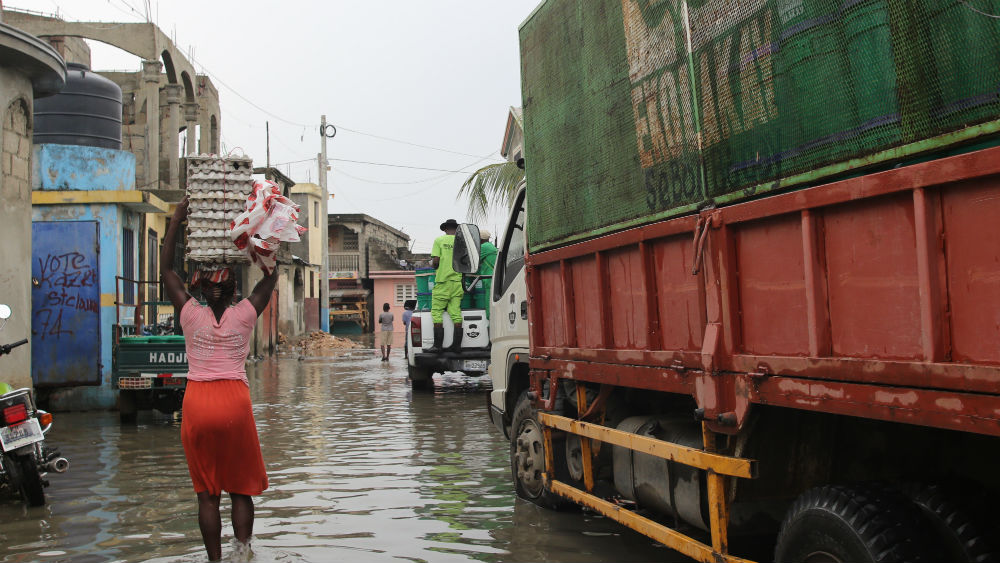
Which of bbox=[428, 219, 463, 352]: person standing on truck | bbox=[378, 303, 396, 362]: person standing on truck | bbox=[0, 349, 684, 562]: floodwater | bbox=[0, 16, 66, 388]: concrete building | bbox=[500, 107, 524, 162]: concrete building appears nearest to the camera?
bbox=[0, 349, 684, 562]: floodwater

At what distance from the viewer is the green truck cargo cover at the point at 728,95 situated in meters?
2.78

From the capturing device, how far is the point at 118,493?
7.16 m

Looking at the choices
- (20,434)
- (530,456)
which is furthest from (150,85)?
(530,456)

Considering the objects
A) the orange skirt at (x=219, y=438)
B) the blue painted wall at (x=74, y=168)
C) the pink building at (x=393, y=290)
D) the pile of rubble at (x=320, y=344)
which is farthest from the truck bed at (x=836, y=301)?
the pink building at (x=393, y=290)

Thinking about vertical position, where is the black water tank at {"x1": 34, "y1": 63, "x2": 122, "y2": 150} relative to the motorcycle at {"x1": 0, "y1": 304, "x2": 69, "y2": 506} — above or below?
above

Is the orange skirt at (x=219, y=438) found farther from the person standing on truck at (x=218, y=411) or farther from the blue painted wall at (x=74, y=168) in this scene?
the blue painted wall at (x=74, y=168)

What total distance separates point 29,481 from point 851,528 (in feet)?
19.1

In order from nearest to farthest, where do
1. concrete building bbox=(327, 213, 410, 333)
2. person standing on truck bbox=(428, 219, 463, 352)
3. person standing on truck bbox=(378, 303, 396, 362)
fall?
1. person standing on truck bbox=(428, 219, 463, 352)
2. person standing on truck bbox=(378, 303, 396, 362)
3. concrete building bbox=(327, 213, 410, 333)

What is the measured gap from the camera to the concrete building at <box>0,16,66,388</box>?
1009 centimetres

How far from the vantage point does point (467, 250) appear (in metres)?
7.99

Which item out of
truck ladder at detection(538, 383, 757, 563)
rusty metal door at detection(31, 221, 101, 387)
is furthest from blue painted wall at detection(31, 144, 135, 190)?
truck ladder at detection(538, 383, 757, 563)

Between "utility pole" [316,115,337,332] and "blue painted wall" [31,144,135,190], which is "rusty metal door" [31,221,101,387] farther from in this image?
"utility pole" [316,115,337,332]

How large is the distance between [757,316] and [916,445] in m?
0.76

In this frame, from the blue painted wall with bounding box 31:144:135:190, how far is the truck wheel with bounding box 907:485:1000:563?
14.3 meters
